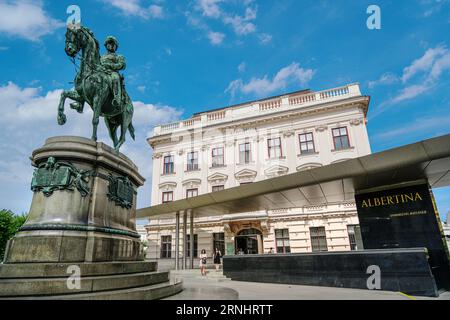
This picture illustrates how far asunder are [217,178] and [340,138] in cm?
1241

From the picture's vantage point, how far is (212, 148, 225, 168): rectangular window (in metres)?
27.9

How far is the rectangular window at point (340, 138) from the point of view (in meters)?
24.1

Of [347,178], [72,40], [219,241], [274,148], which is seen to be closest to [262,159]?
[274,148]

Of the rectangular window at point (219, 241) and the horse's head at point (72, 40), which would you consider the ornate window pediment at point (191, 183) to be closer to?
the rectangular window at point (219, 241)

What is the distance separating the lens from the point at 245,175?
26.2m

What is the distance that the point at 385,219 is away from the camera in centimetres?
1066

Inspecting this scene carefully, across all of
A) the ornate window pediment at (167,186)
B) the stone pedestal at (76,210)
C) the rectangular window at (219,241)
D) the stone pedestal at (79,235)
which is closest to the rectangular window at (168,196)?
the ornate window pediment at (167,186)

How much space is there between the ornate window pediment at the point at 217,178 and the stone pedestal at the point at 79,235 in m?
20.2

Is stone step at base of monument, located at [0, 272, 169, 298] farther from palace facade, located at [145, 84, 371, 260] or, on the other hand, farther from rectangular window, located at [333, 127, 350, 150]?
rectangular window, located at [333, 127, 350, 150]

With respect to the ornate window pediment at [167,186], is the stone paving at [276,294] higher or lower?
lower

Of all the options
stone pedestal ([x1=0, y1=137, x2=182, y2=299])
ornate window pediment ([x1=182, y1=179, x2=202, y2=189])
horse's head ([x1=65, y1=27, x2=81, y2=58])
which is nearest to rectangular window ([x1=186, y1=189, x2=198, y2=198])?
ornate window pediment ([x1=182, y1=179, x2=202, y2=189])

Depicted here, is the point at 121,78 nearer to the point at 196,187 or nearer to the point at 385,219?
the point at 385,219

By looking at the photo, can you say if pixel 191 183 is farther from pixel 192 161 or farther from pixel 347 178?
pixel 347 178
